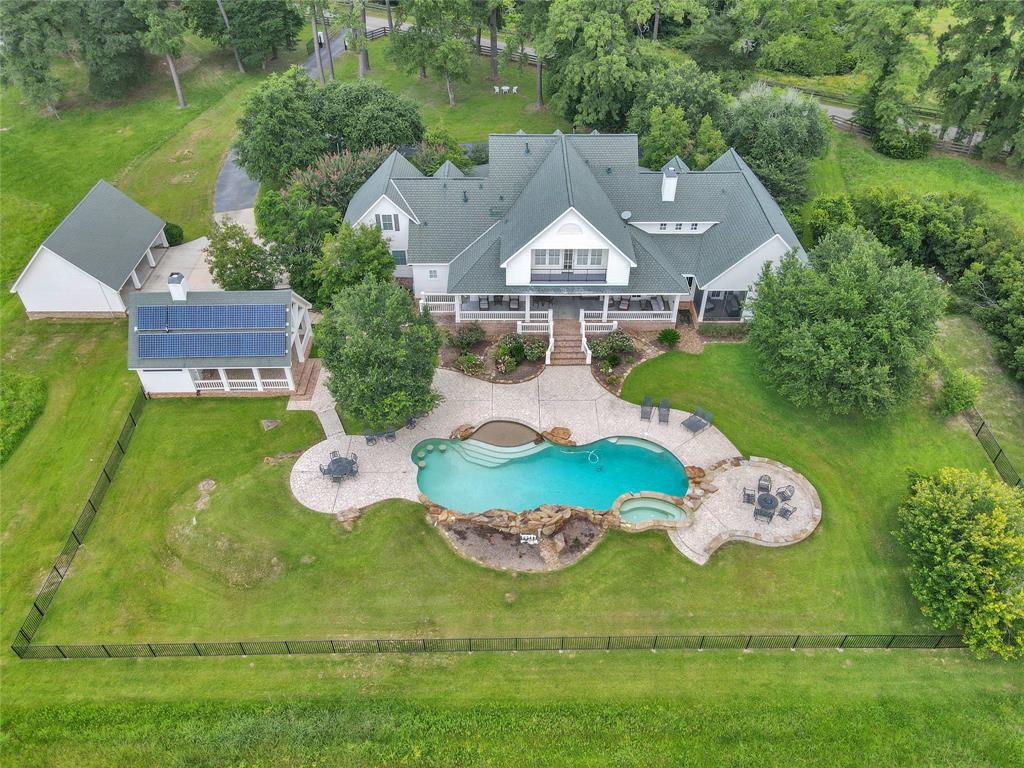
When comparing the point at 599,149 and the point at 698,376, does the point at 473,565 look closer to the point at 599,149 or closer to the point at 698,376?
the point at 698,376

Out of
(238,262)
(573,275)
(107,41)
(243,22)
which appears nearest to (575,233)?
(573,275)

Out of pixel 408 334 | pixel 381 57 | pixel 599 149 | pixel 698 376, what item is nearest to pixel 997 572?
pixel 698 376

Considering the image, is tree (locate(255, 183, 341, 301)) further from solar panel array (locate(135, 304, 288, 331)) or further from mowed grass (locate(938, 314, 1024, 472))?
mowed grass (locate(938, 314, 1024, 472))

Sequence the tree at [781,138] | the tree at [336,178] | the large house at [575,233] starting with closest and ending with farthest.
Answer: the large house at [575,233] → the tree at [336,178] → the tree at [781,138]

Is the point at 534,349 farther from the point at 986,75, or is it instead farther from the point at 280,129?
the point at 986,75

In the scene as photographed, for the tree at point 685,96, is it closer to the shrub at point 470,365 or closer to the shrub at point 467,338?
the shrub at point 467,338

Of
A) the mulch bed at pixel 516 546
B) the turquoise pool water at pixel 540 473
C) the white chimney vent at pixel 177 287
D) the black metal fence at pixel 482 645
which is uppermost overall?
the white chimney vent at pixel 177 287

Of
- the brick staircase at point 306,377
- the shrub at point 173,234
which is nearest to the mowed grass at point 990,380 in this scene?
the brick staircase at point 306,377

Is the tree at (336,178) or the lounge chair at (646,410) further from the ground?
the tree at (336,178)
